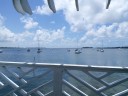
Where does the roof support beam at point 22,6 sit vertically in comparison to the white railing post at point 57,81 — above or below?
above

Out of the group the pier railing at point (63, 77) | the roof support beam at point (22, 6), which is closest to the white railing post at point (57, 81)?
the pier railing at point (63, 77)

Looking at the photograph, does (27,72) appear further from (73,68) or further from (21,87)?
(73,68)

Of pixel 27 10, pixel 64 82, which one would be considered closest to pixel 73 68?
pixel 64 82

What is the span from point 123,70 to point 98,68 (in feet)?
1.45

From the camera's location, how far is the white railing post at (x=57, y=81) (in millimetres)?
4094

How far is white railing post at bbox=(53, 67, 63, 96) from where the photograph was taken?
13.4 feet

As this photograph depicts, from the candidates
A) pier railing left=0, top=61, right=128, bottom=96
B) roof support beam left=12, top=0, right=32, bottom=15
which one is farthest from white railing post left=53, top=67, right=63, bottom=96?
roof support beam left=12, top=0, right=32, bottom=15

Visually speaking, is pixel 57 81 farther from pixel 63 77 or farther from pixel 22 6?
pixel 22 6

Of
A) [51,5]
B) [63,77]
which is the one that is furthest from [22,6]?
[63,77]

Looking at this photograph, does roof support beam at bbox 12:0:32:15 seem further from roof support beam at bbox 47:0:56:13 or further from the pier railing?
the pier railing

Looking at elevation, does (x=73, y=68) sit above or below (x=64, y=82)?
above

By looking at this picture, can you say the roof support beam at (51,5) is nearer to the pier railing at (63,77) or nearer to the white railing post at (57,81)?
the pier railing at (63,77)

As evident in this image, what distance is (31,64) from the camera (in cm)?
423

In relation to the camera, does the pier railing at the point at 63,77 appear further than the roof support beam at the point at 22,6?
Yes
